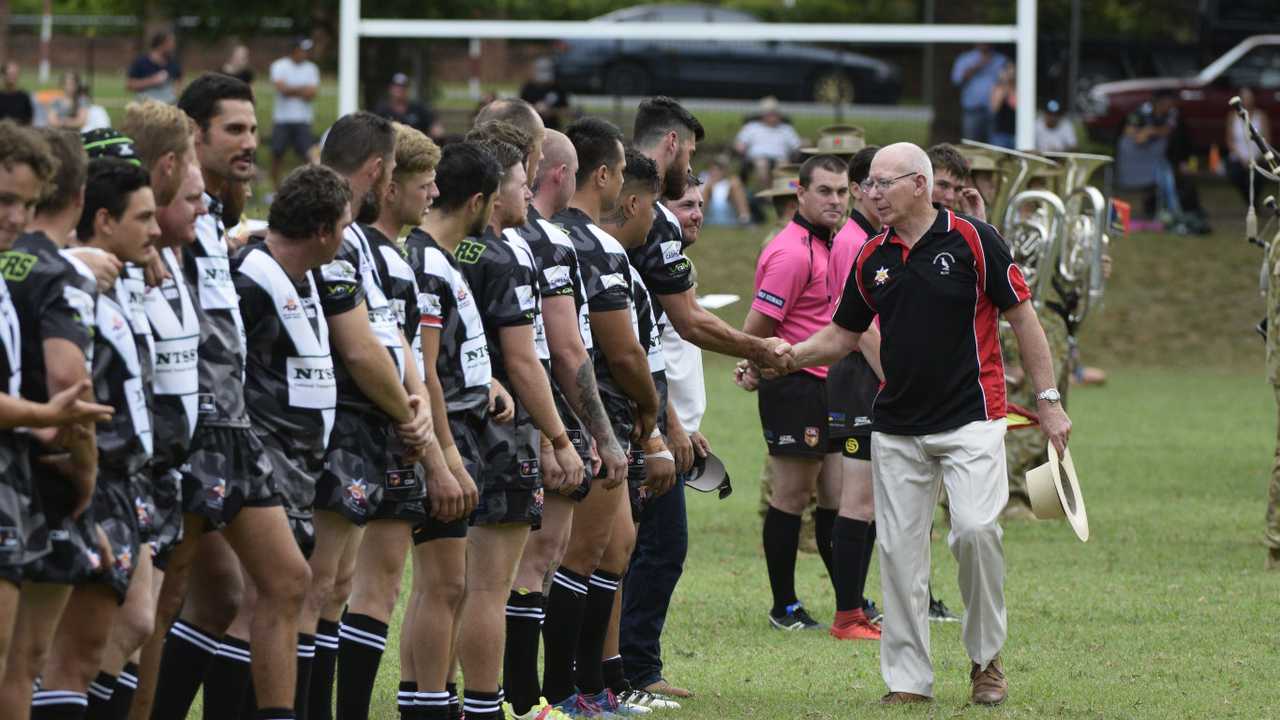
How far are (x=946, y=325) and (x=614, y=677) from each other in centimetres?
177

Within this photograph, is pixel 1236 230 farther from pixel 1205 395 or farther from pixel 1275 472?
pixel 1275 472

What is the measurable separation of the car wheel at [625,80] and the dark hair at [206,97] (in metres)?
18.8

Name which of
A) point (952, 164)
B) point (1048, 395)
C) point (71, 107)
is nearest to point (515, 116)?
point (1048, 395)

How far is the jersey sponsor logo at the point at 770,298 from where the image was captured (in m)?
8.80

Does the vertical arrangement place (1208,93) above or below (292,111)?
above

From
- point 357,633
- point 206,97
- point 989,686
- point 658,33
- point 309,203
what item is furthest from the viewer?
point 658,33

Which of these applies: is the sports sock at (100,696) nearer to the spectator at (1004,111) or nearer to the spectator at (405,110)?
the spectator at (405,110)

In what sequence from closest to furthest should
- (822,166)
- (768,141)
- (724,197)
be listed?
1. (822,166)
2. (768,141)
3. (724,197)

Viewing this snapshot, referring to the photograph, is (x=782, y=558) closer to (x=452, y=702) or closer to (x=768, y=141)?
(x=452, y=702)

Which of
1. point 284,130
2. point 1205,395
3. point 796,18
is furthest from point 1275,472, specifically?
point 796,18

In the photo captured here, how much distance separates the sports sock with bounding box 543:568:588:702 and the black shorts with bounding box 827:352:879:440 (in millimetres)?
2487

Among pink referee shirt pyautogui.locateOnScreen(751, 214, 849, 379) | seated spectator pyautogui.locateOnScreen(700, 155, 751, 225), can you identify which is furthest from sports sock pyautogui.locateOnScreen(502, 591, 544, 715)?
seated spectator pyautogui.locateOnScreen(700, 155, 751, 225)

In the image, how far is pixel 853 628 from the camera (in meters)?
8.39

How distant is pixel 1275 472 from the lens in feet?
33.1
